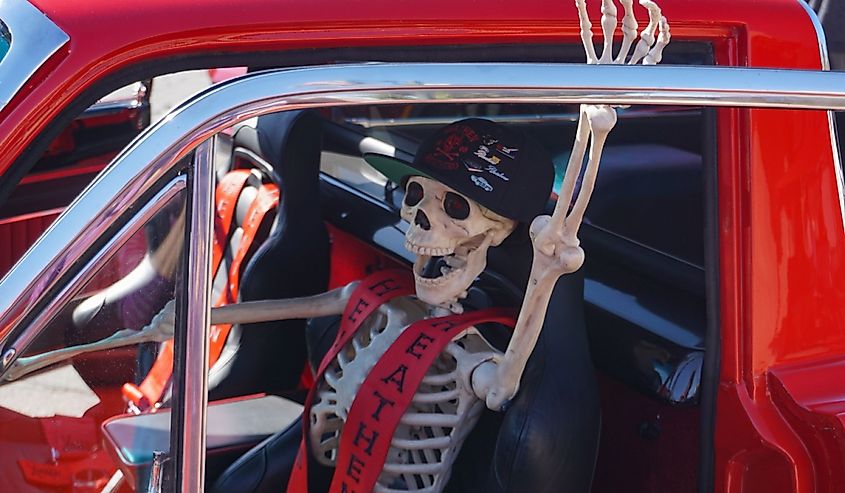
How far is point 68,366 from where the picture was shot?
1.33m

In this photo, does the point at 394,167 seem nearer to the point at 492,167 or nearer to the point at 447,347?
the point at 492,167

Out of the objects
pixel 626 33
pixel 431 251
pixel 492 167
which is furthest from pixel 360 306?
pixel 626 33

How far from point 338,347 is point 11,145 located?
2.92 ft

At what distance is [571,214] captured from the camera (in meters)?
1.48

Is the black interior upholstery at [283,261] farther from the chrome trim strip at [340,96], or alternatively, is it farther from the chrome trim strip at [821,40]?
the chrome trim strip at [340,96]

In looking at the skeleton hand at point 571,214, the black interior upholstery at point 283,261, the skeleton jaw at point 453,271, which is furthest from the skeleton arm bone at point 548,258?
the black interior upholstery at point 283,261

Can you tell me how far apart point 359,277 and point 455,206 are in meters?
0.81

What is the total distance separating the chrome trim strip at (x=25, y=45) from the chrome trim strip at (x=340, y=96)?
193 mm

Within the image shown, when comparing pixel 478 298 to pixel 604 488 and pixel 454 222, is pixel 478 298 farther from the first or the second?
pixel 604 488

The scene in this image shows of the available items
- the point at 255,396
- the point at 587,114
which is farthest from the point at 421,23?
the point at 255,396

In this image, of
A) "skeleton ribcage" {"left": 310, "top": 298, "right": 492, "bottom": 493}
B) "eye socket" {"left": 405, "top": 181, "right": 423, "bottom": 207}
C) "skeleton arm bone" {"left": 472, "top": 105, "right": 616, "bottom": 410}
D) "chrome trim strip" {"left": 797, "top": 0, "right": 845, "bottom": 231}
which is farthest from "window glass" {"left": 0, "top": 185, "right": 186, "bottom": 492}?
"chrome trim strip" {"left": 797, "top": 0, "right": 845, "bottom": 231}

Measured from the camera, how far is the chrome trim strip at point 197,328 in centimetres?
123

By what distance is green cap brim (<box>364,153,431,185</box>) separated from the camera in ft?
6.33

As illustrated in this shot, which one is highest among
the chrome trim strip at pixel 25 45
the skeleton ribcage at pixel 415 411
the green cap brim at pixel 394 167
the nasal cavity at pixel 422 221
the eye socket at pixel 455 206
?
the chrome trim strip at pixel 25 45
